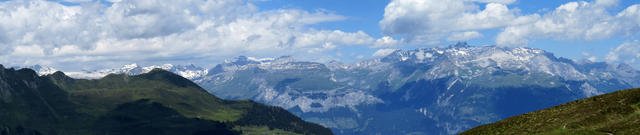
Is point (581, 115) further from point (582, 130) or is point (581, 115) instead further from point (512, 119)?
point (512, 119)

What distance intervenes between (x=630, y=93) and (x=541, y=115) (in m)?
10.6

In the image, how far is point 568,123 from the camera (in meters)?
62.8

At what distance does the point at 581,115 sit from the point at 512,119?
10260mm

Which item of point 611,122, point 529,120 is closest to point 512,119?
point 529,120

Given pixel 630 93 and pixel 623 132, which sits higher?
pixel 630 93

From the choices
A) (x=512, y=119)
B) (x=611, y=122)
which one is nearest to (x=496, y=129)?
(x=512, y=119)

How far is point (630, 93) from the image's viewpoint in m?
64.8

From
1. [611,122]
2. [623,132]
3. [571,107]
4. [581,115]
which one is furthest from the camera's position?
[571,107]

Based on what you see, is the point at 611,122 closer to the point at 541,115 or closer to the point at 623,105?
the point at 623,105

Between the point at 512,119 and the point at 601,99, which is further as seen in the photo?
the point at 512,119

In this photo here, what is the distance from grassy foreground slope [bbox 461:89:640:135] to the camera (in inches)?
2308

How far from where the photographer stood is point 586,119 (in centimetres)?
6209

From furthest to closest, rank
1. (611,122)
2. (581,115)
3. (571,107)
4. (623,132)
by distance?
1. (571,107)
2. (581,115)
3. (611,122)
4. (623,132)

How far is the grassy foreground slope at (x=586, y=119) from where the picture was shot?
58625mm
